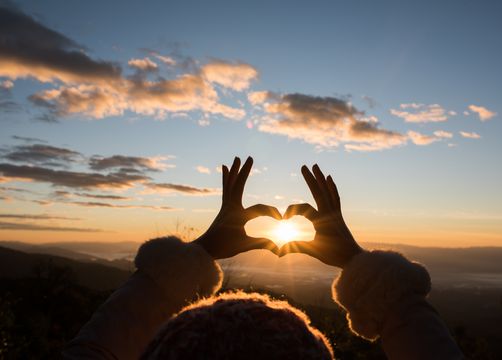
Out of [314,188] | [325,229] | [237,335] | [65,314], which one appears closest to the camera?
[237,335]

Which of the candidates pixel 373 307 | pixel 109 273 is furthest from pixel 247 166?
pixel 109 273

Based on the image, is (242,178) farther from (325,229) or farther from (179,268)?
(179,268)

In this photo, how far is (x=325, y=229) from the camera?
2785 millimetres

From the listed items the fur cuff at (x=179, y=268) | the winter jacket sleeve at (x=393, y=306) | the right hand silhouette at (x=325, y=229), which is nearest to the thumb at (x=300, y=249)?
the right hand silhouette at (x=325, y=229)

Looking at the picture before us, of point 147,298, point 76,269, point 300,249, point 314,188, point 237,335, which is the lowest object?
point 76,269

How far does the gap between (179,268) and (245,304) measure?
130 cm

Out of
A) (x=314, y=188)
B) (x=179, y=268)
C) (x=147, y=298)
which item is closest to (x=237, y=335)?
(x=147, y=298)

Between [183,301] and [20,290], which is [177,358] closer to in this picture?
[183,301]

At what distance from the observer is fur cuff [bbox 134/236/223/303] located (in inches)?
95.5

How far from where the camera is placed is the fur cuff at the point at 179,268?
2426 millimetres

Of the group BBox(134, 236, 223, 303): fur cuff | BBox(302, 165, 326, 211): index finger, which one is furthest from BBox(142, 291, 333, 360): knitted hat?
BBox(302, 165, 326, 211): index finger

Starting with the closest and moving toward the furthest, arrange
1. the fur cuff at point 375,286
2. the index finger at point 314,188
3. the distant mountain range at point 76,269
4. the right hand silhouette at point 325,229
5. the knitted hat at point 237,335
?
the knitted hat at point 237,335, the fur cuff at point 375,286, the right hand silhouette at point 325,229, the index finger at point 314,188, the distant mountain range at point 76,269

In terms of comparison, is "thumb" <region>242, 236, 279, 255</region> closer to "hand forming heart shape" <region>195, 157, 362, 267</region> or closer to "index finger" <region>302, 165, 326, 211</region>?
"hand forming heart shape" <region>195, 157, 362, 267</region>

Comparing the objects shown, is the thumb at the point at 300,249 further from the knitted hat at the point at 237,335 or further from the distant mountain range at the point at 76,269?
the distant mountain range at the point at 76,269
